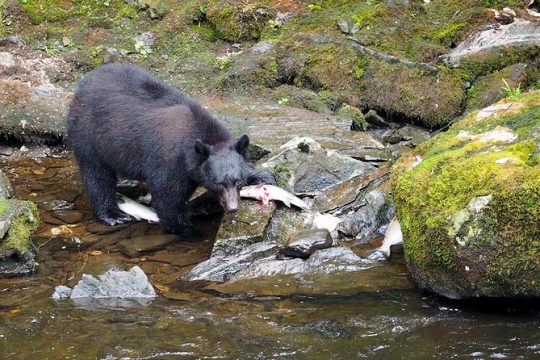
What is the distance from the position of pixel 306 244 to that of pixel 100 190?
3.18 metres

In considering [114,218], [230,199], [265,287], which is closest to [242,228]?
[230,199]

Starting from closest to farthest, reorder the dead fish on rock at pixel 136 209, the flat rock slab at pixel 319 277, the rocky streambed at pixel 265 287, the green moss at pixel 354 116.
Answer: the rocky streambed at pixel 265 287, the flat rock slab at pixel 319 277, the dead fish on rock at pixel 136 209, the green moss at pixel 354 116

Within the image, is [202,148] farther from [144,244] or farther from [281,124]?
[281,124]

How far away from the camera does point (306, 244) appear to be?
25.1 feet

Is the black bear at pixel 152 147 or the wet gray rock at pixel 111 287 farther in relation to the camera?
the black bear at pixel 152 147

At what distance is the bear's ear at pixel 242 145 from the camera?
27.0 feet

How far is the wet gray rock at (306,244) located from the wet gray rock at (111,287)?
149 cm

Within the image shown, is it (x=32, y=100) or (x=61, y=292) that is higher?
(x=32, y=100)

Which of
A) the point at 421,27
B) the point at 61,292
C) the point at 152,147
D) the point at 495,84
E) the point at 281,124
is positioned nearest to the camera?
the point at 61,292

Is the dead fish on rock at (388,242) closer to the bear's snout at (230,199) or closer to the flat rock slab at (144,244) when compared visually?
the bear's snout at (230,199)

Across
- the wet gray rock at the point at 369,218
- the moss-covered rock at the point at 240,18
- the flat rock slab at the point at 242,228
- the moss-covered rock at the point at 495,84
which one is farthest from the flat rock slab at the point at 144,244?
the moss-covered rock at the point at 240,18

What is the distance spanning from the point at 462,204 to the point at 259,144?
14.8ft

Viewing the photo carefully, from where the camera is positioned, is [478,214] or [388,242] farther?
[388,242]

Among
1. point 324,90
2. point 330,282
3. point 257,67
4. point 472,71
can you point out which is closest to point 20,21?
point 257,67
